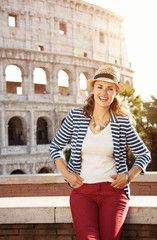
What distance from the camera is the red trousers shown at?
301 centimetres

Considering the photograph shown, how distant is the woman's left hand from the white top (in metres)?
0.08

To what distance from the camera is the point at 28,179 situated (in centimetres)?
759

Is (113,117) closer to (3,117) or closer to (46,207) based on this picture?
(46,207)

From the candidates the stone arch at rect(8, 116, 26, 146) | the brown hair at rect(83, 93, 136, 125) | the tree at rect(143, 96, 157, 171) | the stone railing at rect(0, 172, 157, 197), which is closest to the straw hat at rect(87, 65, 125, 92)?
the brown hair at rect(83, 93, 136, 125)

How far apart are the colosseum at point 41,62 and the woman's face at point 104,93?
20956 mm

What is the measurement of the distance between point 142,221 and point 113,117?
3.93 feet

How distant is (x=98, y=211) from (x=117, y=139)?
76 cm

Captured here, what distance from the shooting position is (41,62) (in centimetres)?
2600

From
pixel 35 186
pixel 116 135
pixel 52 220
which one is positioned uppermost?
pixel 116 135

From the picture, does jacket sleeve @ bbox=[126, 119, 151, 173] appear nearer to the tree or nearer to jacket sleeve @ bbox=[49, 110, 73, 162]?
jacket sleeve @ bbox=[49, 110, 73, 162]

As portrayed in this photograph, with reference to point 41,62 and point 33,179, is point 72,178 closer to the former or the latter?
point 33,179

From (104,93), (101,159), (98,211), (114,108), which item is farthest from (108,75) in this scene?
(98,211)

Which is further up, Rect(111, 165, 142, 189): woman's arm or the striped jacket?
the striped jacket

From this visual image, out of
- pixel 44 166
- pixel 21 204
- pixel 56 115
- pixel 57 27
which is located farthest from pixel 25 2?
pixel 21 204
